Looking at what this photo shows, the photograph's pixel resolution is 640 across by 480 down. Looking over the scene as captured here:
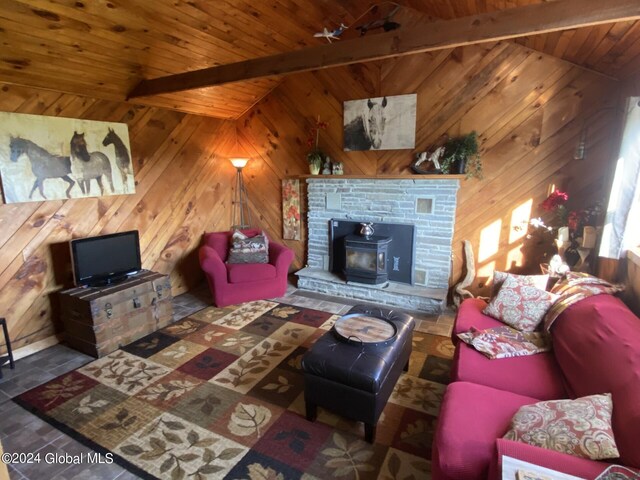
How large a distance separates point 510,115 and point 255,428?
370 cm

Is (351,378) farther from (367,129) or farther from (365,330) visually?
(367,129)

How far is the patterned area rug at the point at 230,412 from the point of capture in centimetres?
193

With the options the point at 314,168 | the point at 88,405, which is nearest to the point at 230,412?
the point at 88,405

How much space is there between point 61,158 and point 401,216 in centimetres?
361

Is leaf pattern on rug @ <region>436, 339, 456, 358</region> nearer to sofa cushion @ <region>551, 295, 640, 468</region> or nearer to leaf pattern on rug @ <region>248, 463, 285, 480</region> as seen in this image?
sofa cushion @ <region>551, 295, 640, 468</region>

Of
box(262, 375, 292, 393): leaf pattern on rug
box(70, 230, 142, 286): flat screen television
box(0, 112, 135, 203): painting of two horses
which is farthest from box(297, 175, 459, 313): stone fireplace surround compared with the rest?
box(0, 112, 135, 203): painting of two horses

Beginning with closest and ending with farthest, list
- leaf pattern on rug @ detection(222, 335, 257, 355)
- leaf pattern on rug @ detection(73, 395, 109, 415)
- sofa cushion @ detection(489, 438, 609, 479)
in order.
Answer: sofa cushion @ detection(489, 438, 609, 479) < leaf pattern on rug @ detection(73, 395, 109, 415) < leaf pattern on rug @ detection(222, 335, 257, 355)

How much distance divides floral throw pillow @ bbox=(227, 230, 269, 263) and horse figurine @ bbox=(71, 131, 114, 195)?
4.95 ft

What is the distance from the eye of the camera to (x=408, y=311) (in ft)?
12.8

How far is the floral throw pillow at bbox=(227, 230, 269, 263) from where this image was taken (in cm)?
427

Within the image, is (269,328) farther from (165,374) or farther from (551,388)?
(551,388)

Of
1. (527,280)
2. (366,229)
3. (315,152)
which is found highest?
(315,152)

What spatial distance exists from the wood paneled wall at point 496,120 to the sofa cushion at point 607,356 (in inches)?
61.4

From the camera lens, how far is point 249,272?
4082mm
